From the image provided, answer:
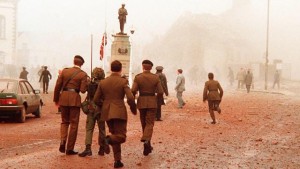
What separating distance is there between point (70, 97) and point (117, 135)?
5.24 ft

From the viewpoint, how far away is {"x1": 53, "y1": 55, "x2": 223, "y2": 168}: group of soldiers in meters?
7.93

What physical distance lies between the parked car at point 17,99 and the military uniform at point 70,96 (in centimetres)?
545

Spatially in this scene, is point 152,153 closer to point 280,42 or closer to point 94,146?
point 94,146

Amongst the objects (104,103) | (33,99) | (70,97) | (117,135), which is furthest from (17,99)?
(117,135)

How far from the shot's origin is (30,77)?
58781 mm

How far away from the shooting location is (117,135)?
7762mm

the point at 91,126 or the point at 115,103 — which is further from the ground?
the point at 115,103

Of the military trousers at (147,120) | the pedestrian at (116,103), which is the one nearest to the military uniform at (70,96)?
the pedestrian at (116,103)

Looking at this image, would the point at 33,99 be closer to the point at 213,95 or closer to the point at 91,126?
the point at 213,95

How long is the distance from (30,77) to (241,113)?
44.4 m

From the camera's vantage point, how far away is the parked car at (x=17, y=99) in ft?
45.6

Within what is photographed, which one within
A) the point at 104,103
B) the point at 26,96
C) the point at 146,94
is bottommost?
the point at 26,96

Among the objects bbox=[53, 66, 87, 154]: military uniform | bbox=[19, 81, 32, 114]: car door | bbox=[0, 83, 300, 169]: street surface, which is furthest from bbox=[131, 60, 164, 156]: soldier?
bbox=[19, 81, 32, 114]: car door

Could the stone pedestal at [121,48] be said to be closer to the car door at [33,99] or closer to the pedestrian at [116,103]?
the car door at [33,99]
